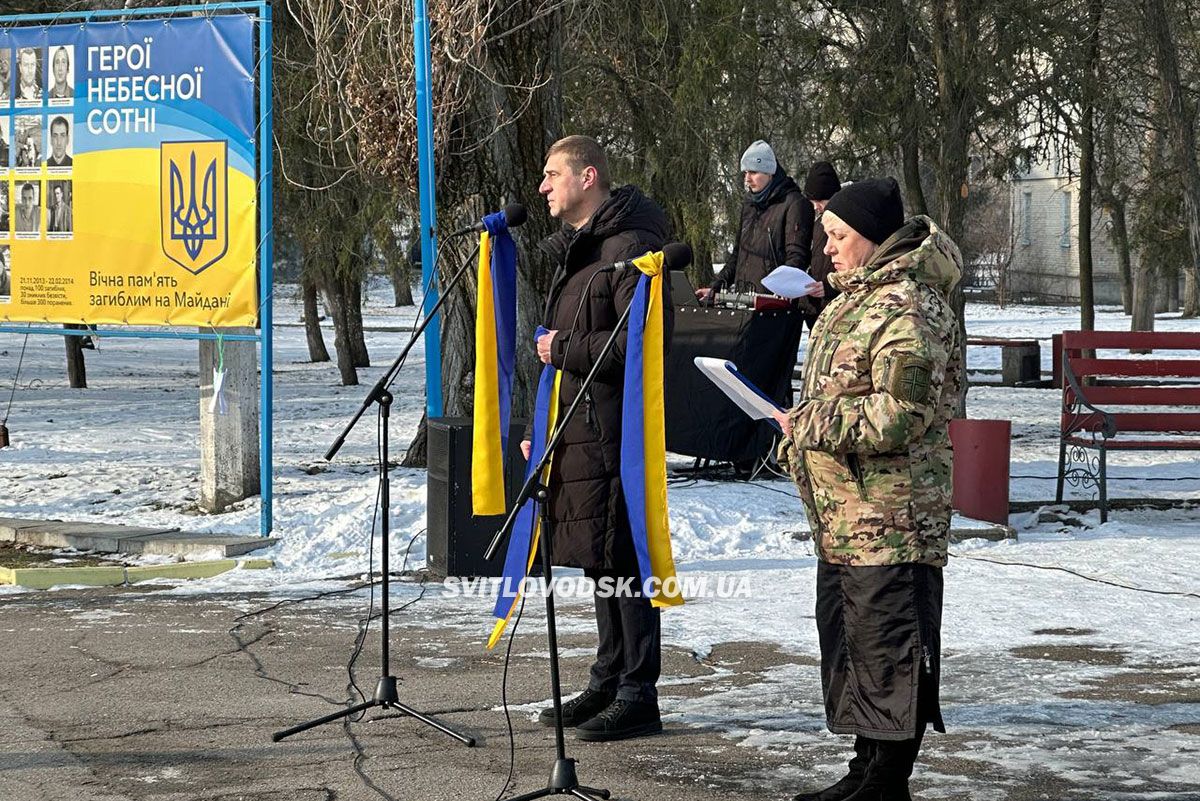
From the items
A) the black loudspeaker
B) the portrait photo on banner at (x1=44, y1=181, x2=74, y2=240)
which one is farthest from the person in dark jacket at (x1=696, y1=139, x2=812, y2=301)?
the portrait photo on banner at (x1=44, y1=181, x2=74, y2=240)

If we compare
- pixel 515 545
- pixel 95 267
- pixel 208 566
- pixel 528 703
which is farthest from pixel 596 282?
pixel 95 267

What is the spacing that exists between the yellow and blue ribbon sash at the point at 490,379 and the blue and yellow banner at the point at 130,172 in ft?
11.7

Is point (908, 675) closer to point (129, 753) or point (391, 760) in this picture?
point (391, 760)

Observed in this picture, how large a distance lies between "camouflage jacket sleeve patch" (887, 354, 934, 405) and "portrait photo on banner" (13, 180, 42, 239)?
7718mm

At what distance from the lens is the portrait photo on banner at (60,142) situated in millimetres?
10305

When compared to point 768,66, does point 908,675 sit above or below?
below

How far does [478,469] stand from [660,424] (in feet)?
4.23

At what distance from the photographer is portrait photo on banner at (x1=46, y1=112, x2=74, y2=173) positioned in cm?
1030

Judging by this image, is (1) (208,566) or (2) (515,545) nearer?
(2) (515,545)

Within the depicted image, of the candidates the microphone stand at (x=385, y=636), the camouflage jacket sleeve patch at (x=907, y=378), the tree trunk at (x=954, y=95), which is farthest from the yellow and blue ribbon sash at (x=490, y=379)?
the tree trunk at (x=954, y=95)

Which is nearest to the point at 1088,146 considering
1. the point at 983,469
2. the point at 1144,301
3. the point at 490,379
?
the point at 983,469

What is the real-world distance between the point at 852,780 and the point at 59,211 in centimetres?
755

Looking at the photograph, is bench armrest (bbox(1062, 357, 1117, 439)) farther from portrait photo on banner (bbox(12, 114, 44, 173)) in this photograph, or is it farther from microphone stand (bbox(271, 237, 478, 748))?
portrait photo on banner (bbox(12, 114, 44, 173))

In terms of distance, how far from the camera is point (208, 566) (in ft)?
29.3
